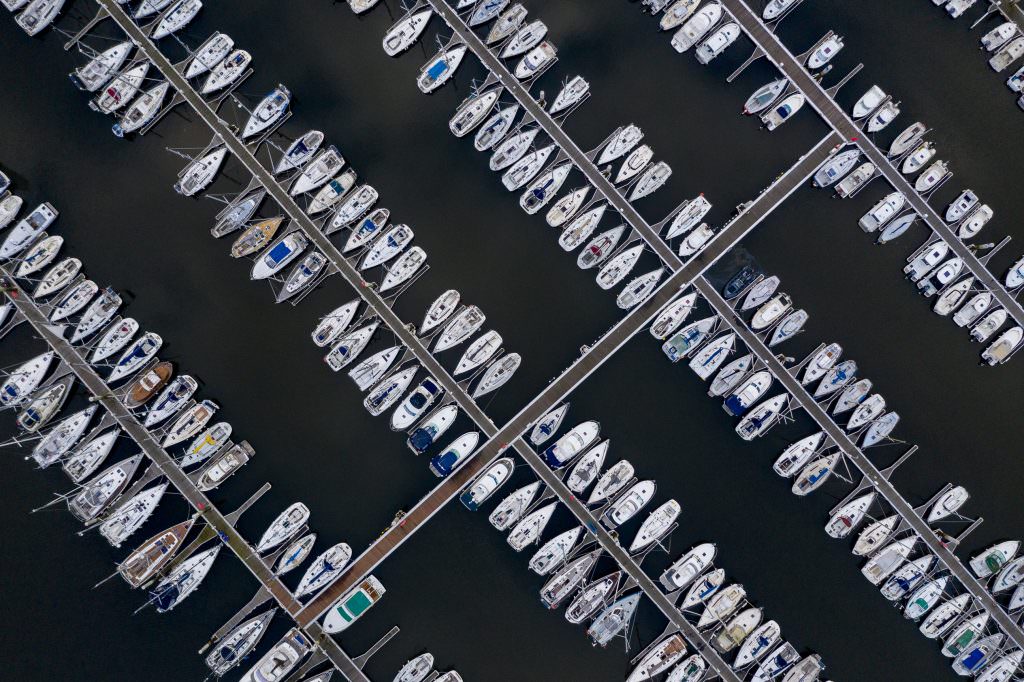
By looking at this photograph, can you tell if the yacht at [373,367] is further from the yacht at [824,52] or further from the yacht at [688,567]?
the yacht at [824,52]

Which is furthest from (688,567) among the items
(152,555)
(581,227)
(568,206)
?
(152,555)

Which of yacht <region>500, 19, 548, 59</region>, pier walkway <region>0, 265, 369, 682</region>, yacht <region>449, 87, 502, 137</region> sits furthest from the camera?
yacht <region>449, 87, 502, 137</region>

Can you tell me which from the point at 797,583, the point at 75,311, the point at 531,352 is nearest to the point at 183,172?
the point at 75,311

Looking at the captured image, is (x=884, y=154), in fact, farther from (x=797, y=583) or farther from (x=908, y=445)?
(x=797, y=583)

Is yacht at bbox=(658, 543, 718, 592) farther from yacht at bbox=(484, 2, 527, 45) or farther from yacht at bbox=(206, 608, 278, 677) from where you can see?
yacht at bbox=(484, 2, 527, 45)

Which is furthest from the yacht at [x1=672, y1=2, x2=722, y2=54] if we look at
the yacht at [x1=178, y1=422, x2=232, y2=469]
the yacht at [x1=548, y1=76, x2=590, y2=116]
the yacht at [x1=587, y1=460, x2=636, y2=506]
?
the yacht at [x1=178, y1=422, x2=232, y2=469]

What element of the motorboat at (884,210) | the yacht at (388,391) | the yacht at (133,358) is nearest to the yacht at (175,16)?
the yacht at (133,358)

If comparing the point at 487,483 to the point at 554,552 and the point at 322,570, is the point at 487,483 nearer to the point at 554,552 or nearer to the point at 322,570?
the point at 554,552

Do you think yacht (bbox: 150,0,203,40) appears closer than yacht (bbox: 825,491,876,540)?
Yes
